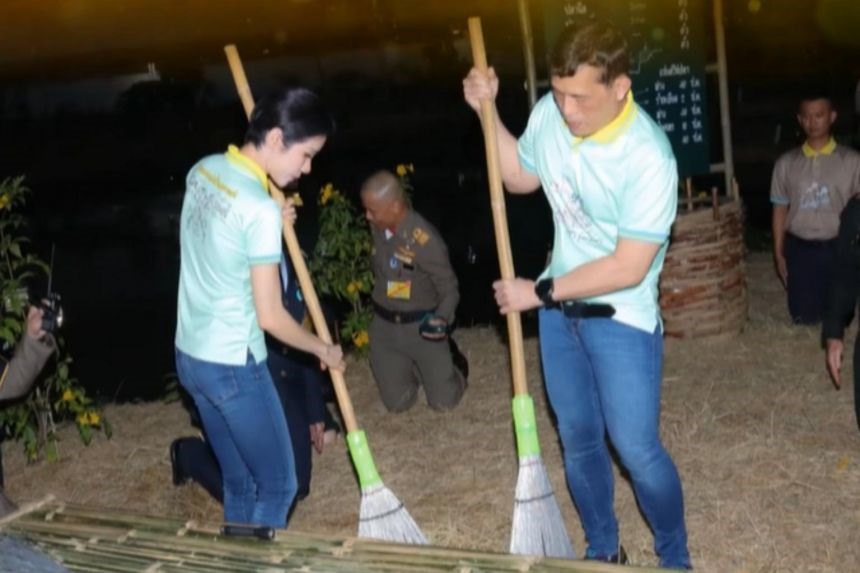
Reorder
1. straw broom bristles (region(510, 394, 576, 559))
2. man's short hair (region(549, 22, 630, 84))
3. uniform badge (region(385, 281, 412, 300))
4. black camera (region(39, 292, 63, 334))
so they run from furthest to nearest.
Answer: uniform badge (region(385, 281, 412, 300))
black camera (region(39, 292, 63, 334))
straw broom bristles (region(510, 394, 576, 559))
man's short hair (region(549, 22, 630, 84))

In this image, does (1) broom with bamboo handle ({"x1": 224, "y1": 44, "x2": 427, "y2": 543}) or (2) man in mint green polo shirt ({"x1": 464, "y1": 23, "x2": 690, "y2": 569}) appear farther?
(1) broom with bamboo handle ({"x1": 224, "y1": 44, "x2": 427, "y2": 543})

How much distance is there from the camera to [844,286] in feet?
18.2

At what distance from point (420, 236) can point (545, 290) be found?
9.53 feet

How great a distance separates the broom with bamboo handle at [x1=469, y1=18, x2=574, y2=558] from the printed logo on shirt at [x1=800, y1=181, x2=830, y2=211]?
4196 millimetres

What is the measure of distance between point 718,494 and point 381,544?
2401 millimetres

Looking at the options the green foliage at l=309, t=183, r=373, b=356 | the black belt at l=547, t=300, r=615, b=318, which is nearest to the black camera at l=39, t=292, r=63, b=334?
the black belt at l=547, t=300, r=615, b=318

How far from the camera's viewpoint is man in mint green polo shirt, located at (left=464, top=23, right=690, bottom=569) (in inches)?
160

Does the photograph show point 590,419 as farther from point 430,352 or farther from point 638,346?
point 430,352

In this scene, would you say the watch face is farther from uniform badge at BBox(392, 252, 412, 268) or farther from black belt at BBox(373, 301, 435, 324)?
black belt at BBox(373, 301, 435, 324)

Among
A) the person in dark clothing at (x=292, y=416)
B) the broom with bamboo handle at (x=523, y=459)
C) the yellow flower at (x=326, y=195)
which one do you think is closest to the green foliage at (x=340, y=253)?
the yellow flower at (x=326, y=195)

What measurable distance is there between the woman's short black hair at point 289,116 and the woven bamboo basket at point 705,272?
3856 millimetres

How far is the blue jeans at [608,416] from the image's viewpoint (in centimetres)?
430

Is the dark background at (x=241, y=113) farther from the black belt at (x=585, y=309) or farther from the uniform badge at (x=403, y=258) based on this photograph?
the black belt at (x=585, y=309)

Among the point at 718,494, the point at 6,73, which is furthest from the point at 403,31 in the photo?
the point at 718,494
